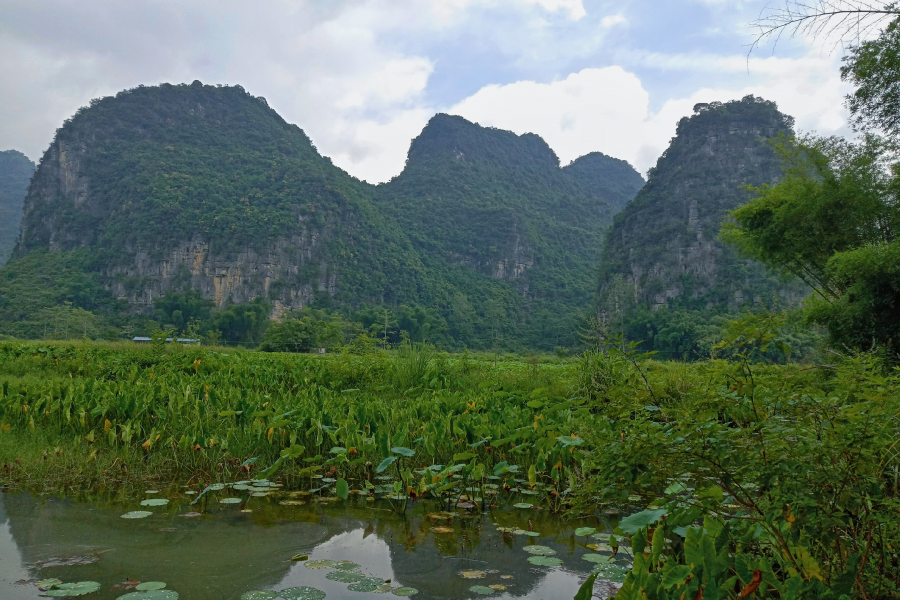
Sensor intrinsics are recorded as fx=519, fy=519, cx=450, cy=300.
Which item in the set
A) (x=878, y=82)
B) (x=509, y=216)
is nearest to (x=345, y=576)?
(x=878, y=82)

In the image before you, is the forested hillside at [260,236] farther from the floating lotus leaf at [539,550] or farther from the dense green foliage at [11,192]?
the floating lotus leaf at [539,550]

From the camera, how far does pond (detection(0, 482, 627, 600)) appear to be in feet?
6.87

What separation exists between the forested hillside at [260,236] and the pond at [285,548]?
48.6 m

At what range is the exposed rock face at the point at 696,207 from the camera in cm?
6488

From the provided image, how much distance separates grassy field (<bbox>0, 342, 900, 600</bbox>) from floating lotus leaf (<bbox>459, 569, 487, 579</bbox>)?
1.63ft

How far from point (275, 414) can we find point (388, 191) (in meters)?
108

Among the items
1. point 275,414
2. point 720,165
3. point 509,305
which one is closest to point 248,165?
point 509,305

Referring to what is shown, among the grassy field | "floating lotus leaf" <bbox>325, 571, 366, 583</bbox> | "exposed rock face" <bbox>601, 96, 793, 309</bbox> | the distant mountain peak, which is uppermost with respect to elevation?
the distant mountain peak

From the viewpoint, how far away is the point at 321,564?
233cm

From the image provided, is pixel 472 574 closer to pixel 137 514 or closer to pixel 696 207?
pixel 137 514

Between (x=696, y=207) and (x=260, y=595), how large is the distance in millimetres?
77724

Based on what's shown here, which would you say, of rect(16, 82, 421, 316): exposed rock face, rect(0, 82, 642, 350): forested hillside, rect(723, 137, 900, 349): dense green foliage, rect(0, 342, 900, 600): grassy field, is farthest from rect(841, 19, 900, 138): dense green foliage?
rect(16, 82, 421, 316): exposed rock face

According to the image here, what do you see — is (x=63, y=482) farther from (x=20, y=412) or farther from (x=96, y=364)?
(x=96, y=364)

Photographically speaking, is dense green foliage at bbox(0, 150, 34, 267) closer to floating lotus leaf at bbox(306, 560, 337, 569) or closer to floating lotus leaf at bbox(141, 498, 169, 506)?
floating lotus leaf at bbox(141, 498, 169, 506)
